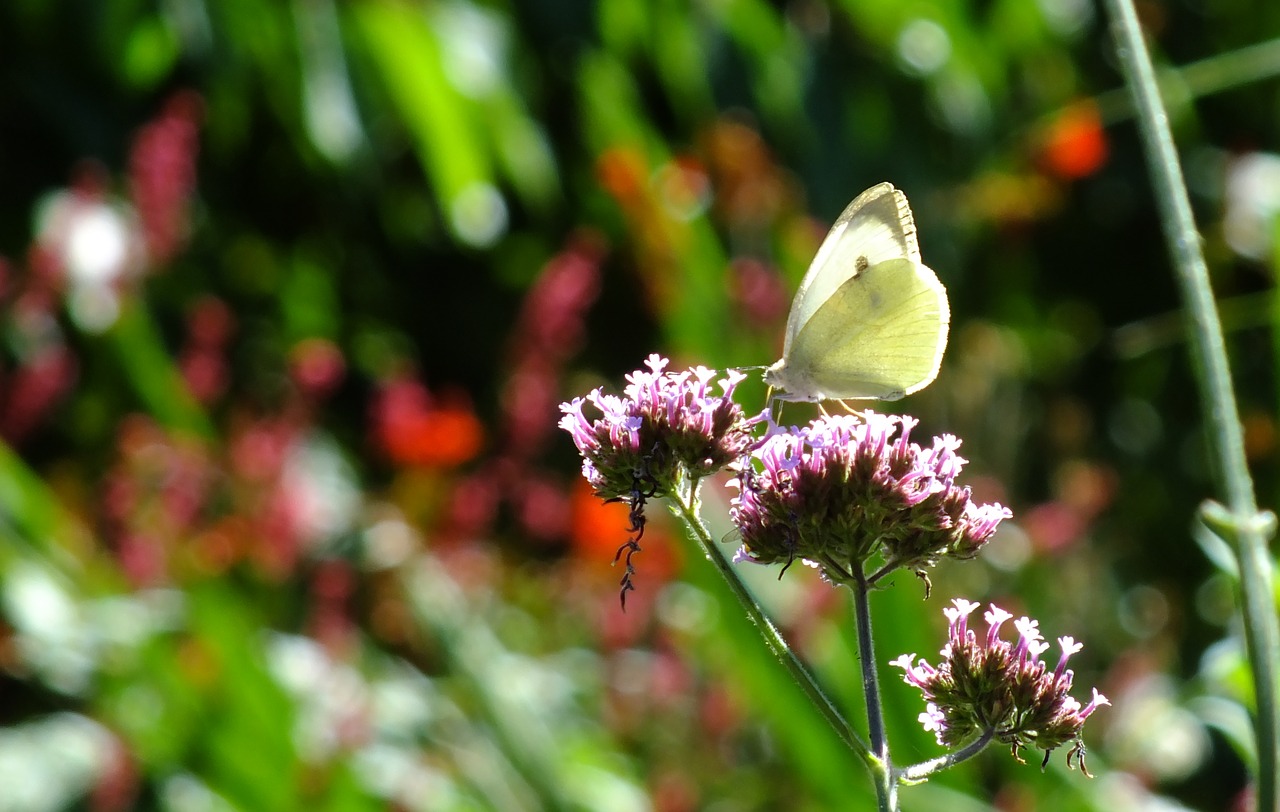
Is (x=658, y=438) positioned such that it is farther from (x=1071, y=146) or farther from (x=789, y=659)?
(x=1071, y=146)

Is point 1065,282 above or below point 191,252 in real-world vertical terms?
above

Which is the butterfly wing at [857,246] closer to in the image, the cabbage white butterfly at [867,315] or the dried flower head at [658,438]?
the cabbage white butterfly at [867,315]

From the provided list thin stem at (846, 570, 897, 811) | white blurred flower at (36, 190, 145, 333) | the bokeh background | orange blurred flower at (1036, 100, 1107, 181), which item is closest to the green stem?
thin stem at (846, 570, 897, 811)

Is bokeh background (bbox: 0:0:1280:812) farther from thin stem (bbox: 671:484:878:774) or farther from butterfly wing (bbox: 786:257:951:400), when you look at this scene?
thin stem (bbox: 671:484:878:774)

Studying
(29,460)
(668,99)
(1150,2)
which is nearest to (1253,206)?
(1150,2)

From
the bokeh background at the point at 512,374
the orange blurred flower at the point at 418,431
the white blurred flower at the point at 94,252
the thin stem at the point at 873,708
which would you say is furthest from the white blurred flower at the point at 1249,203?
the white blurred flower at the point at 94,252

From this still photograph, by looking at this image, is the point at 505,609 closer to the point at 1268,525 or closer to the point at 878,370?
the point at 878,370

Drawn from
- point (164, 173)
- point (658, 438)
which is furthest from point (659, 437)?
point (164, 173)
